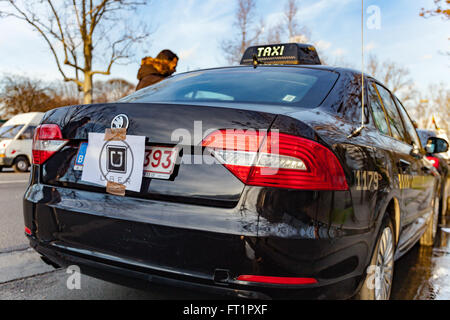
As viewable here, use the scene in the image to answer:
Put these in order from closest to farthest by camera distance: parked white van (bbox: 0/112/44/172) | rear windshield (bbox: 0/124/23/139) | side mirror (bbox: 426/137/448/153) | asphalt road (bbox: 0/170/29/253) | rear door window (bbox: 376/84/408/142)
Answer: rear door window (bbox: 376/84/408/142), asphalt road (bbox: 0/170/29/253), side mirror (bbox: 426/137/448/153), parked white van (bbox: 0/112/44/172), rear windshield (bbox: 0/124/23/139)

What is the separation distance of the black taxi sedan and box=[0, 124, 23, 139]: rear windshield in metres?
13.9

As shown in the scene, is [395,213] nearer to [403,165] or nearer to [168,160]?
[403,165]

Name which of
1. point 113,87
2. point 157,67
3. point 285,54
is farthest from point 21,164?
point 113,87

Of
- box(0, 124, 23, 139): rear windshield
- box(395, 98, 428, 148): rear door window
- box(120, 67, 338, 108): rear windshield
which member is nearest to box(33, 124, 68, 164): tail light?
box(120, 67, 338, 108): rear windshield

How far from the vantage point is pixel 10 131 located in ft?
48.4

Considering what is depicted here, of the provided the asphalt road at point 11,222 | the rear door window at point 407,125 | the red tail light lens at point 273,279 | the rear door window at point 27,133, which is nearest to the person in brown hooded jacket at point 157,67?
the asphalt road at point 11,222

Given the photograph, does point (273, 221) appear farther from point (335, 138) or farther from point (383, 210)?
point (383, 210)

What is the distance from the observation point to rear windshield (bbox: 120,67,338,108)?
Result: 222cm

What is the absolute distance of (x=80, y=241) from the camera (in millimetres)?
1916

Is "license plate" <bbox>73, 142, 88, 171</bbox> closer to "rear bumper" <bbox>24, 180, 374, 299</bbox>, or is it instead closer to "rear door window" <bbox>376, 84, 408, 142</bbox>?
"rear bumper" <bbox>24, 180, 374, 299</bbox>

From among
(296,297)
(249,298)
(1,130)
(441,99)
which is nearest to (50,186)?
(249,298)

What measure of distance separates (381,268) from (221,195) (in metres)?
1.17

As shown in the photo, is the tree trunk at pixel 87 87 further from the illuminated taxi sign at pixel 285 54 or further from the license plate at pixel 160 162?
the license plate at pixel 160 162
